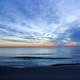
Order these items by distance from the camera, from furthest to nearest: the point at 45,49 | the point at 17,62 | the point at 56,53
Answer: the point at 17,62 → the point at 56,53 → the point at 45,49

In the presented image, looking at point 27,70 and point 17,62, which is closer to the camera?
point 27,70

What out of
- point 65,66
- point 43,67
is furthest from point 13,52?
point 65,66

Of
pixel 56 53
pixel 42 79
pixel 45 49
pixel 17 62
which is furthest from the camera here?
pixel 17 62

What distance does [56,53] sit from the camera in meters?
8.29

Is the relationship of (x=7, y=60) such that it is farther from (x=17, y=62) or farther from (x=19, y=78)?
(x=19, y=78)

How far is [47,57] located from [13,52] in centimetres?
127

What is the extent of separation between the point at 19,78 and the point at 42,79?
613mm

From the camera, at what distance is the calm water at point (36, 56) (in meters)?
7.88

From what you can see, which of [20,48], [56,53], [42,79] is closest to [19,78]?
[42,79]

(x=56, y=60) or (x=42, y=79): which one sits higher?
(x=56, y=60)

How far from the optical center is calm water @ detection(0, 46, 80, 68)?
7.88m

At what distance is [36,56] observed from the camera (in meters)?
8.91

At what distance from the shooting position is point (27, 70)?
8328 mm

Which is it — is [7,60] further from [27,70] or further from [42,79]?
[42,79]
